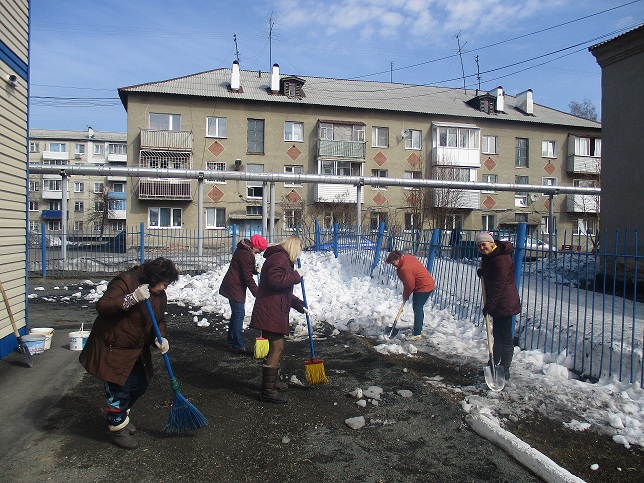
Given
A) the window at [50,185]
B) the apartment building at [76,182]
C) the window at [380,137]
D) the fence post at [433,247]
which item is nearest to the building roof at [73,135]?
the apartment building at [76,182]

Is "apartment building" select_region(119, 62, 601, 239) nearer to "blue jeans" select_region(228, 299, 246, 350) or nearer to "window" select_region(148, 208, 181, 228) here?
"window" select_region(148, 208, 181, 228)

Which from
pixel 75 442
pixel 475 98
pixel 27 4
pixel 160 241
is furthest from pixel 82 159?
pixel 75 442

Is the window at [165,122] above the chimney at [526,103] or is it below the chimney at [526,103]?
below

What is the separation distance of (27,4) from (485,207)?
117ft

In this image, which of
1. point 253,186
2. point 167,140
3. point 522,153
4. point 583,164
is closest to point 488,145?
point 522,153

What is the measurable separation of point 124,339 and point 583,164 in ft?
141

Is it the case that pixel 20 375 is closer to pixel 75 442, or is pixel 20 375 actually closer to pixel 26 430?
pixel 26 430

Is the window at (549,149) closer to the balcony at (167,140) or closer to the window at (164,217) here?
the balcony at (167,140)

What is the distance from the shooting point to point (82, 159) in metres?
72.8

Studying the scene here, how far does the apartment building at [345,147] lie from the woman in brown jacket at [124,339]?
86.7ft

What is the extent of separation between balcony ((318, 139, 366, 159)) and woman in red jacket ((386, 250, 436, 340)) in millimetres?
27676

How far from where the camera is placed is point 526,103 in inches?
1593

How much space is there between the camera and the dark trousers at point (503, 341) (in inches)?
223

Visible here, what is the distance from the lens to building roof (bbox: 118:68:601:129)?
33312 millimetres
